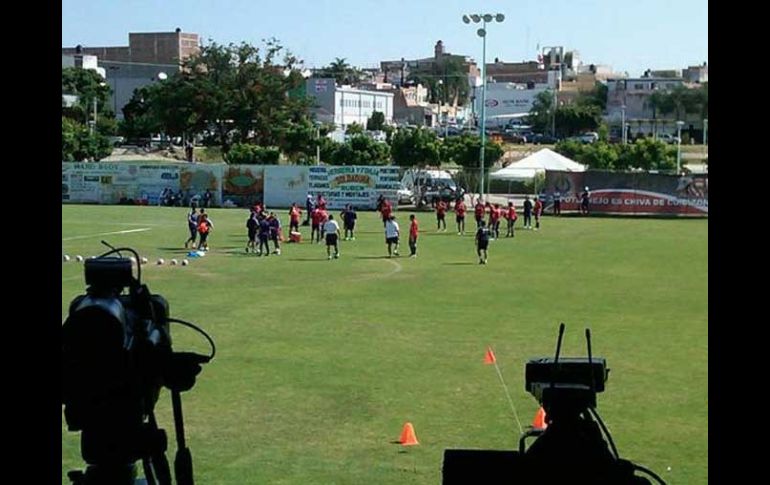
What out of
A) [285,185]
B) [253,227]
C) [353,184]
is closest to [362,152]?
[285,185]

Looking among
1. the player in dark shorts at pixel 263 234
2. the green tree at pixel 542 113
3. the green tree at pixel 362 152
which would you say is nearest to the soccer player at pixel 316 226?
the player in dark shorts at pixel 263 234

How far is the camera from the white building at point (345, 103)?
87.7 metres

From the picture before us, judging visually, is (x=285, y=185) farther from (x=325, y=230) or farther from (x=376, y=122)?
(x=376, y=122)

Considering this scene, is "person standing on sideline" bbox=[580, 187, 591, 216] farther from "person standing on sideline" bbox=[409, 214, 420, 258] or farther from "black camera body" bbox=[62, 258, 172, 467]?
"black camera body" bbox=[62, 258, 172, 467]

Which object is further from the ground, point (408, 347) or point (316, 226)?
point (316, 226)

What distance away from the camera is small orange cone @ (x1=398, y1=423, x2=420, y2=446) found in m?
9.83

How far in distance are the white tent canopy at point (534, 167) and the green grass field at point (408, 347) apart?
17.6 metres

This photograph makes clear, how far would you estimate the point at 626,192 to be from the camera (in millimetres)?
45156

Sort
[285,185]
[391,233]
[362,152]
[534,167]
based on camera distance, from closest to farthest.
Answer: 1. [391,233]
2. [285,185]
3. [534,167]
4. [362,152]

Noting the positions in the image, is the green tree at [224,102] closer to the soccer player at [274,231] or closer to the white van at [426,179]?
the white van at [426,179]

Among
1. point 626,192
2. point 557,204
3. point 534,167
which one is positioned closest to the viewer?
point 626,192

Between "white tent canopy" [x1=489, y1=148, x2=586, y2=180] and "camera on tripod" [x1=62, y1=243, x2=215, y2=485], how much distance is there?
153 feet

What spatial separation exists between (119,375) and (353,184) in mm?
45464
